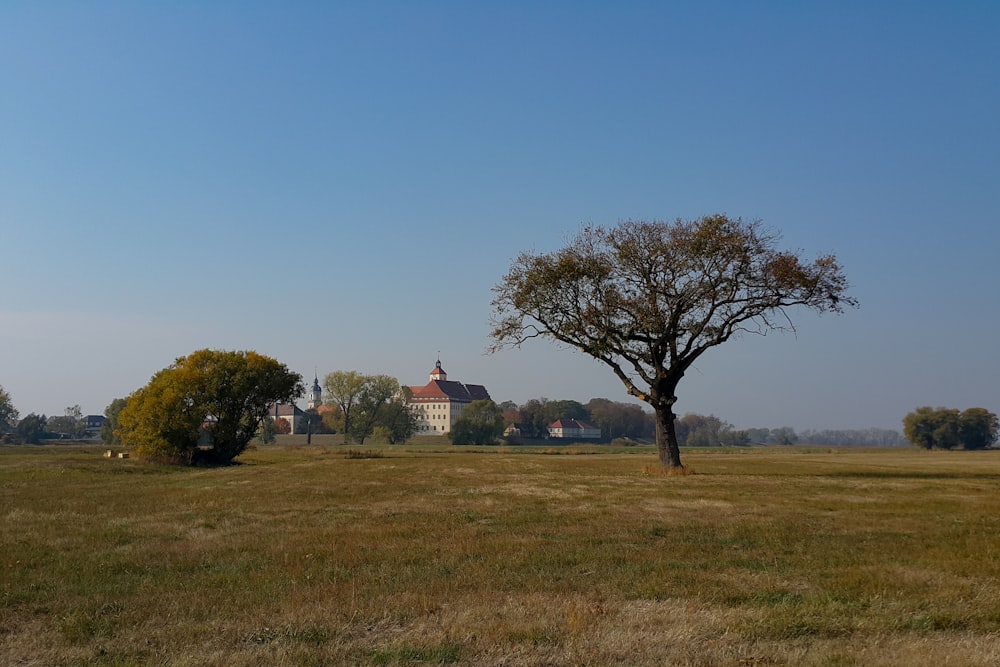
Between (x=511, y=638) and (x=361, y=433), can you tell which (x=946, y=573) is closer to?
(x=511, y=638)

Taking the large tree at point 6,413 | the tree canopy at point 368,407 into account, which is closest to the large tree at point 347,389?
the tree canopy at point 368,407

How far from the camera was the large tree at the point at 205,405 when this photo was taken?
199 ft

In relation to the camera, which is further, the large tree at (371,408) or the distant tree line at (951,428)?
the large tree at (371,408)

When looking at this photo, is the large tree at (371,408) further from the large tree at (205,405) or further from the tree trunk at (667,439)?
the tree trunk at (667,439)

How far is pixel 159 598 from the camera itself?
35.3 ft

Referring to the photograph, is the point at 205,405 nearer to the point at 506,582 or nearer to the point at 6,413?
the point at 506,582

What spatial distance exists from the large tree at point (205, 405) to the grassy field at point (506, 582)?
37.9 m

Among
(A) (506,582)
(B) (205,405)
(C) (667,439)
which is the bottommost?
(A) (506,582)

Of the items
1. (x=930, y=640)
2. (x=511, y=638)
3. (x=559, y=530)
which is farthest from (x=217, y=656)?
(x=559, y=530)

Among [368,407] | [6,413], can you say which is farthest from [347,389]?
[6,413]

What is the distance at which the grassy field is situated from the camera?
809 cm

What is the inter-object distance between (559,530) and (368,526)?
4657mm

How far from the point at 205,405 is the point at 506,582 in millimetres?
56898

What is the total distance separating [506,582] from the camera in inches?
456
